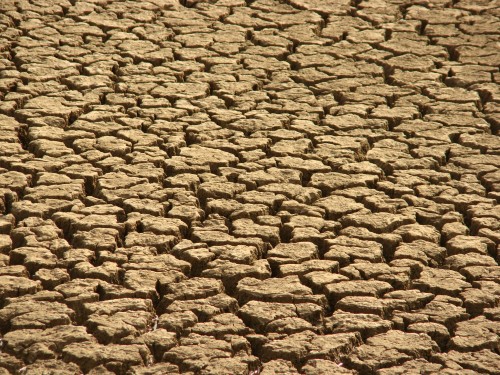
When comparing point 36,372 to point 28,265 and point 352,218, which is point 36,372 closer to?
point 28,265

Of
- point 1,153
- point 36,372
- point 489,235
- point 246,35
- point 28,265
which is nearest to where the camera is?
point 36,372

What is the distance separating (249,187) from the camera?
13.7 ft

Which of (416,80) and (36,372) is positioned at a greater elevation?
(416,80)

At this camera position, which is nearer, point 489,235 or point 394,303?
point 394,303

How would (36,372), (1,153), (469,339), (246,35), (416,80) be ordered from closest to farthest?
1. (36,372)
2. (469,339)
3. (1,153)
4. (416,80)
5. (246,35)

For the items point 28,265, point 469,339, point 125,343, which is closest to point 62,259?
point 28,265

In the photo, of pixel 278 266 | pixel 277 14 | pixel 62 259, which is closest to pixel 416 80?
pixel 277 14

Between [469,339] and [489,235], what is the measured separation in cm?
65

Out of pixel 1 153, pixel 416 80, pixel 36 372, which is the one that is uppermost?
pixel 416 80

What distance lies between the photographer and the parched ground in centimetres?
332

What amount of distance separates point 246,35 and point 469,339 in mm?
2560

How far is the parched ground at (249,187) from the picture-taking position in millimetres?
3316

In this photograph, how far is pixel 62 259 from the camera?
11.9 feet

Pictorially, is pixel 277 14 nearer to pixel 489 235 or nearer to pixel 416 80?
pixel 416 80
